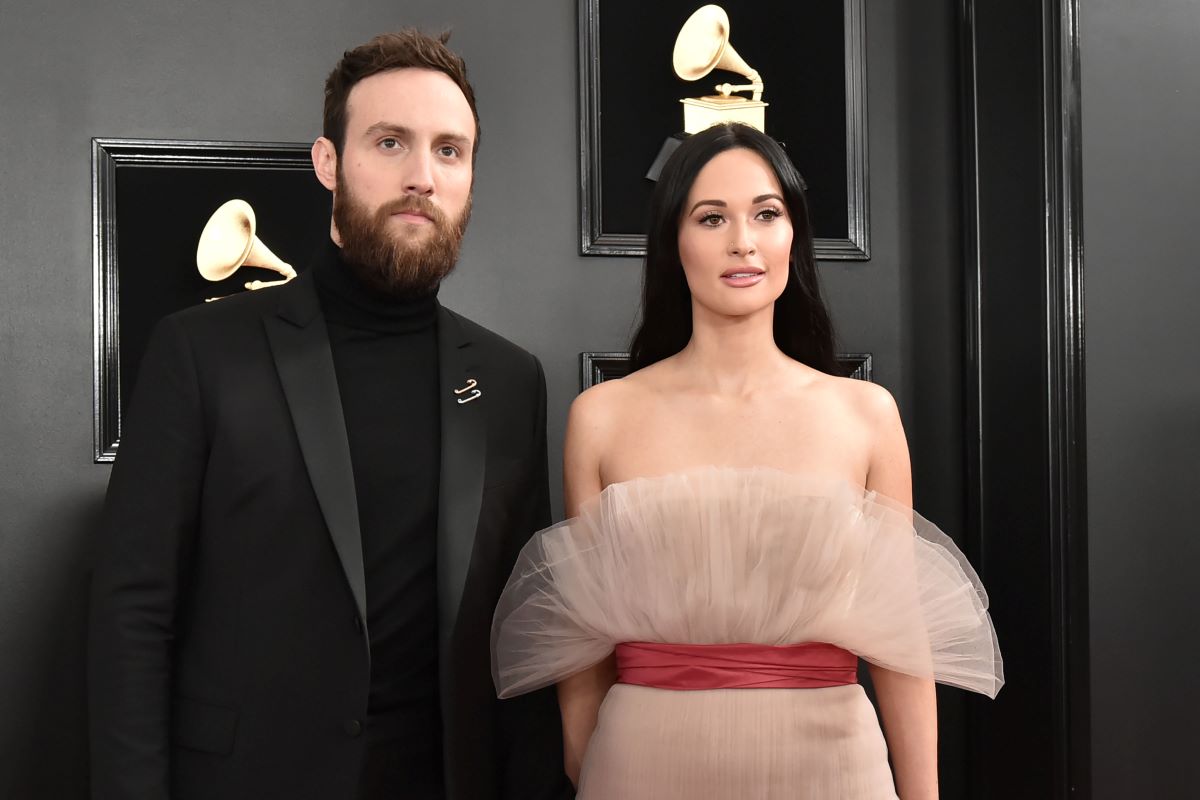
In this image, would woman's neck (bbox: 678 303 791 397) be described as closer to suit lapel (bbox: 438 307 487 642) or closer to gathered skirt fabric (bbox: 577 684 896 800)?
suit lapel (bbox: 438 307 487 642)

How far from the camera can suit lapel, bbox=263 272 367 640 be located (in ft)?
5.94

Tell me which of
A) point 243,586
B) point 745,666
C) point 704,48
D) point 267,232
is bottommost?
point 745,666

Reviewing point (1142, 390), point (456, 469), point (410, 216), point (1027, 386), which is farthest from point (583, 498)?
point (1142, 390)

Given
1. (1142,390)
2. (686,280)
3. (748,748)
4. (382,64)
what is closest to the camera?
(748,748)

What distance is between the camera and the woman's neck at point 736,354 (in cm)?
203

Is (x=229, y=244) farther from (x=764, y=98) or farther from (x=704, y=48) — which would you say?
(x=764, y=98)

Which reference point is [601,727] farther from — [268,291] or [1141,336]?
[1141,336]

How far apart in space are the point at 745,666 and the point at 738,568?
0.15 meters

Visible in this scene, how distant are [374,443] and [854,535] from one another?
2.65 feet

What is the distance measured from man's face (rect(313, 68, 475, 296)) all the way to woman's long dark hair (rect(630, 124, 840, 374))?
1.24 ft

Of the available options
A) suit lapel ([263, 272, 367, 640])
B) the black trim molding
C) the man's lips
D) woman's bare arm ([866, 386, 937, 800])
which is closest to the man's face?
the man's lips

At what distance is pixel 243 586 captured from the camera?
1837 mm

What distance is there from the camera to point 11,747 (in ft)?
8.84

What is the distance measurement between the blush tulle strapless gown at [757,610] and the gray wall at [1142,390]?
0.83 meters
